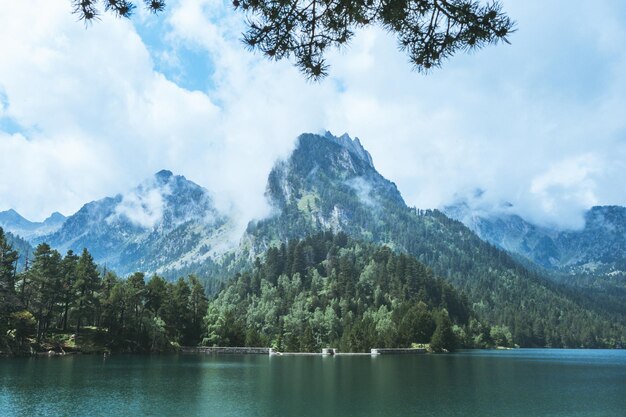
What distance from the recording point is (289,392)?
59750 millimetres

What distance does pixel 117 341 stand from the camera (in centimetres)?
12462

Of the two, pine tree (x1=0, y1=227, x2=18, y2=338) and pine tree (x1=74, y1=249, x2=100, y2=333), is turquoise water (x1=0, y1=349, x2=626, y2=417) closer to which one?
pine tree (x1=0, y1=227, x2=18, y2=338)

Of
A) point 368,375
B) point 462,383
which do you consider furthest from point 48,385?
point 462,383

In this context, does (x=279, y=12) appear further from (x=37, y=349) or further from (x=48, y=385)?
(x=37, y=349)

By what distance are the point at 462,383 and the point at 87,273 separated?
88556mm

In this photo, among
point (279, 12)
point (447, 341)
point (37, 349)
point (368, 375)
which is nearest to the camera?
point (279, 12)

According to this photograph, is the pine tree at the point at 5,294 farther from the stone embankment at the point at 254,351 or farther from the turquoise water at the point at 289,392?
the stone embankment at the point at 254,351

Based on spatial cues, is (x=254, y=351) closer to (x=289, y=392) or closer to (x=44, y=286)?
(x=44, y=286)

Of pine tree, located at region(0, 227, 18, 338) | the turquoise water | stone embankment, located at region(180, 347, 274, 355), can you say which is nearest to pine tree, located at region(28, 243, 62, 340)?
pine tree, located at region(0, 227, 18, 338)

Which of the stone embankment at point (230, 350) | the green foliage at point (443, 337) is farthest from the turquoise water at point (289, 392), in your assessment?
the green foliage at point (443, 337)

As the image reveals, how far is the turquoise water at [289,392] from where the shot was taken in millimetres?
47719

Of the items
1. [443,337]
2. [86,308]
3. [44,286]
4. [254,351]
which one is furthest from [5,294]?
[443,337]

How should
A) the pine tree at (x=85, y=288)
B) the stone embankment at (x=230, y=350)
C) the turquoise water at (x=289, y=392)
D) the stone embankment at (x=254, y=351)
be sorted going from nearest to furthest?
1. the turquoise water at (x=289, y=392)
2. the pine tree at (x=85, y=288)
3. the stone embankment at (x=230, y=350)
4. the stone embankment at (x=254, y=351)

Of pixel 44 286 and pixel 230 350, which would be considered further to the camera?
pixel 230 350
